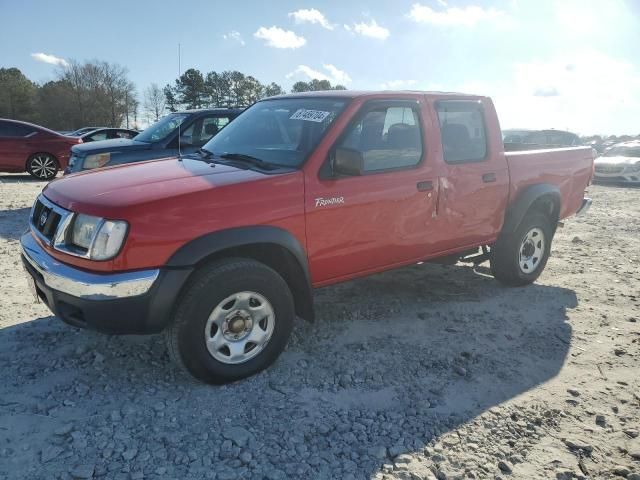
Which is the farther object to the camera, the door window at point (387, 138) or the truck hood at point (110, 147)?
the truck hood at point (110, 147)

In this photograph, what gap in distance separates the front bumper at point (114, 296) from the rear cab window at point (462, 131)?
101 inches

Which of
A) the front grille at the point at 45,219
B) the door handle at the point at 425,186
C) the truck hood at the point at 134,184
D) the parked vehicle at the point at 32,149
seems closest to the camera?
the truck hood at the point at 134,184

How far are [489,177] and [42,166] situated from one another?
39.0ft

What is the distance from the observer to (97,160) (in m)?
7.80

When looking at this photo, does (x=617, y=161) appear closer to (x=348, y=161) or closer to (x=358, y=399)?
(x=348, y=161)

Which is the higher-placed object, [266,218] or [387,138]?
[387,138]

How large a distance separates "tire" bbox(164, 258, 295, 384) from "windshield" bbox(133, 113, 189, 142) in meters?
5.61

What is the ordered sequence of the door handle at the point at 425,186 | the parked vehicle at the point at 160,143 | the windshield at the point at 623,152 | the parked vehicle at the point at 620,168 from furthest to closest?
the windshield at the point at 623,152, the parked vehicle at the point at 620,168, the parked vehicle at the point at 160,143, the door handle at the point at 425,186

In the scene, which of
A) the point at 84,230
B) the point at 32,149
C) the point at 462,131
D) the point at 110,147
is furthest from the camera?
the point at 32,149

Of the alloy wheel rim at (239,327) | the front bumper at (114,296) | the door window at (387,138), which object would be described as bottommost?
the alloy wheel rim at (239,327)

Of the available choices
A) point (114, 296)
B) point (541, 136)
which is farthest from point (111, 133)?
point (541, 136)

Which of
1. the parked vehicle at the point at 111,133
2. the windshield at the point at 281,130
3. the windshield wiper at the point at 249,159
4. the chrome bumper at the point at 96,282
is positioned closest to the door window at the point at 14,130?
the parked vehicle at the point at 111,133

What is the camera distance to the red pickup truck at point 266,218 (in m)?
2.78

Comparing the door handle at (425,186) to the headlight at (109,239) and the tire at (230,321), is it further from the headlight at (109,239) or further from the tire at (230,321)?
the headlight at (109,239)
